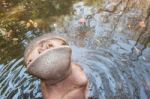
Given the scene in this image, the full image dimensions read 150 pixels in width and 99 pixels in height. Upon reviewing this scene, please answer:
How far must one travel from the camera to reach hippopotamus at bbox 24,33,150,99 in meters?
2.47

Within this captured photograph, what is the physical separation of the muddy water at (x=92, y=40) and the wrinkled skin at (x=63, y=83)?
42.8 inches

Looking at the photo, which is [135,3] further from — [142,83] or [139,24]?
[142,83]

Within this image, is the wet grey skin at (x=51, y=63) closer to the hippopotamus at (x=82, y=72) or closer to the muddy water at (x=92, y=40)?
the hippopotamus at (x=82, y=72)

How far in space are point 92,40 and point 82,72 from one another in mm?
2097

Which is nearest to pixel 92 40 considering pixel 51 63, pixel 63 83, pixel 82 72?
pixel 82 72

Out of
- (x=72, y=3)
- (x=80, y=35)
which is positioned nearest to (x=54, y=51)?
(x=80, y=35)

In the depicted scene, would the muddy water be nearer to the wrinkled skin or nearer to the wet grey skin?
the wrinkled skin

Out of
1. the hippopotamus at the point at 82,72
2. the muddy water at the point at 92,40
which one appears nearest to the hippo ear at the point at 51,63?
the hippopotamus at the point at 82,72

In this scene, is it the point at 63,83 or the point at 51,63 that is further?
the point at 63,83

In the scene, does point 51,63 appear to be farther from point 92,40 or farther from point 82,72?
point 92,40

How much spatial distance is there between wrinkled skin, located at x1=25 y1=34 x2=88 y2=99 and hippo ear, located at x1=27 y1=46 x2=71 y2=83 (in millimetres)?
78

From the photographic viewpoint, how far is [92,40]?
4.89 meters

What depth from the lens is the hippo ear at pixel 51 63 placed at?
8.02 ft

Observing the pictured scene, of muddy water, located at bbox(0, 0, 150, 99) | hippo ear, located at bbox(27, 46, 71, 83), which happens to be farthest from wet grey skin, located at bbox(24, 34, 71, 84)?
muddy water, located at bbox(0, 0, 150, 99)
